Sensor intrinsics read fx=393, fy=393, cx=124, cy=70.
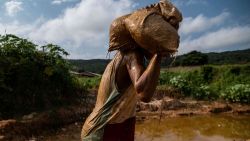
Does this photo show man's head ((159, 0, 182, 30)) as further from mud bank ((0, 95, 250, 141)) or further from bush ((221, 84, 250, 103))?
bush ((221, 84, 250, 103))

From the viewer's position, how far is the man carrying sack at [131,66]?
206 centimetres

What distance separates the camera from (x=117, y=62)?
231cm

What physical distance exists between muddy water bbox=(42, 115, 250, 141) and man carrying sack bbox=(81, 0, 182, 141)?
243 inches

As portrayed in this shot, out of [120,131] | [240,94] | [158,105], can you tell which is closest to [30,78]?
[158,105]

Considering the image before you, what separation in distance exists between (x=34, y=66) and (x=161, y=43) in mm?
8926

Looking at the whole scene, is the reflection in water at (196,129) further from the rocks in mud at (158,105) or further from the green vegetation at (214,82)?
the green vegetation at (214,82)

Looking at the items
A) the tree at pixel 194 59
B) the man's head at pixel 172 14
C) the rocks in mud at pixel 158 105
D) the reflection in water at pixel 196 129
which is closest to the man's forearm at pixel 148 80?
the man's head at pixel 172 14

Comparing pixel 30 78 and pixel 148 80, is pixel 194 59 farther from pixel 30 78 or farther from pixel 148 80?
pixel 148 80

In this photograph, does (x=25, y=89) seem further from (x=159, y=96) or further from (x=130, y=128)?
(x=130, y=128)

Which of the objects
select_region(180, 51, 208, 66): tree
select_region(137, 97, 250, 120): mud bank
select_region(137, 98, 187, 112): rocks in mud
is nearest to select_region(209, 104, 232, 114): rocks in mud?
select_region(137, 97, 250, 120): mud bank

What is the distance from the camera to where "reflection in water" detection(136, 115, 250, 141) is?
357 inches

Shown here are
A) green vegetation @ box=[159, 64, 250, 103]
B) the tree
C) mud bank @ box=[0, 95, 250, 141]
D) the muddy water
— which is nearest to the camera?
mud bank @ box=[0, 95, 250, 141]

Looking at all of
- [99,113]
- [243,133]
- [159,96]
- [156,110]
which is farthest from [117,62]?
[159,96]

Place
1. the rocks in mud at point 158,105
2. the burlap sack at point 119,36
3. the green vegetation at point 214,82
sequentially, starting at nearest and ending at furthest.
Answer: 1. the burlap sack at point 119,36
2. the rocks in mud at point 158,105
3. the green vegetation at point 214,82
